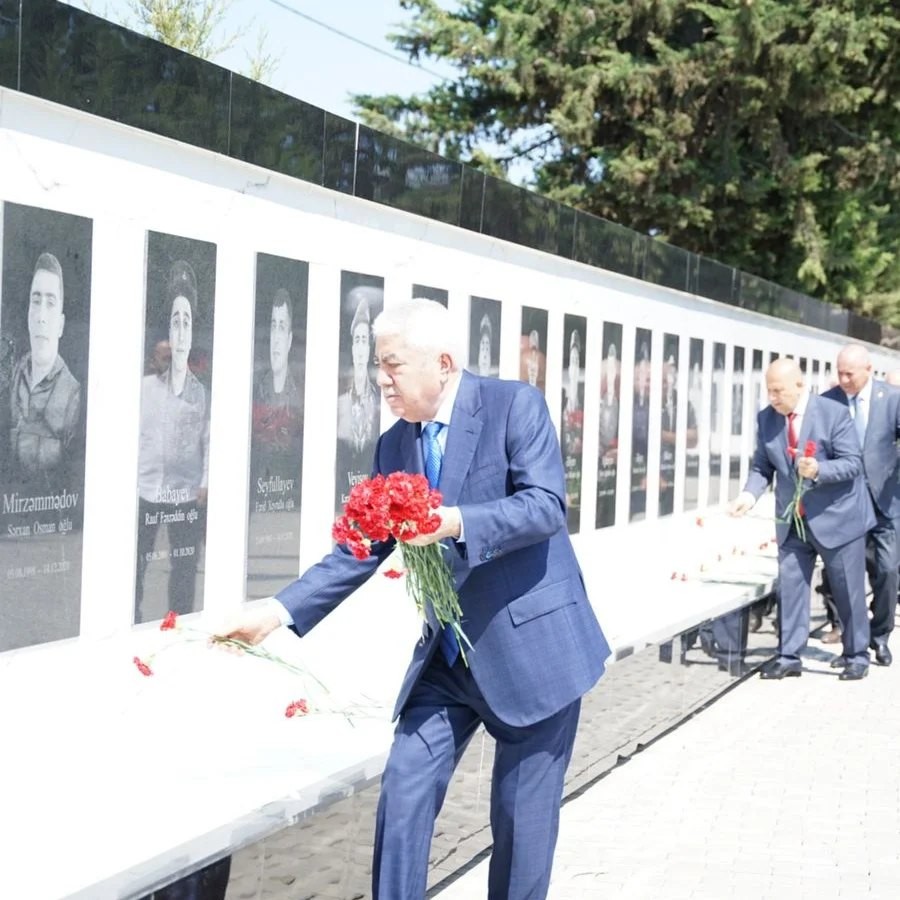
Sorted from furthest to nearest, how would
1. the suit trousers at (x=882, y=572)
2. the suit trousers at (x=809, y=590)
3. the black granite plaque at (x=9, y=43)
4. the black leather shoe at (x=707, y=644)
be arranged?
the suit trousers at (x=882, y=572) < the suit trousers at (x=809, y=590) < the black leather shoe at (x=707, y=644) < the black granite plaque at (x=9, y=43)

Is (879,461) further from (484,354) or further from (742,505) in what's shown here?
(484,354)

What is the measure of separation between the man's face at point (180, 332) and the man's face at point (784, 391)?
3.82m

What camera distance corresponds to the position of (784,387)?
9312 millimetres

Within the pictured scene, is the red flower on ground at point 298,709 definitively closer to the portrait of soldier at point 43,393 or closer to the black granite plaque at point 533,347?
the portrait of soldier at point 43,393

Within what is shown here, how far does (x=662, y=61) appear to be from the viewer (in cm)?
2728

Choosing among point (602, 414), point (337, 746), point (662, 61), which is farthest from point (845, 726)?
point (662, 61)

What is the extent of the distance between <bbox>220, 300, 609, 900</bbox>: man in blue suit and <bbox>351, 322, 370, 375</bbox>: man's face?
4.04m

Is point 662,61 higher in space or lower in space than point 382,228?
higher

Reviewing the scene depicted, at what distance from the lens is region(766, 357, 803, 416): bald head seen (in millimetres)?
9320

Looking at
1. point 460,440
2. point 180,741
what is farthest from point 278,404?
point 460,440

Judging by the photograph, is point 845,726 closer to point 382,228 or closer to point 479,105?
point 382,228

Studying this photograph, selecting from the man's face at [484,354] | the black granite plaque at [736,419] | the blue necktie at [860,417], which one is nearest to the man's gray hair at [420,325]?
the man's face at [484,354]

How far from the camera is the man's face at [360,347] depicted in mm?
8187

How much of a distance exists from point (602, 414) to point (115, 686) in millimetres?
7005
